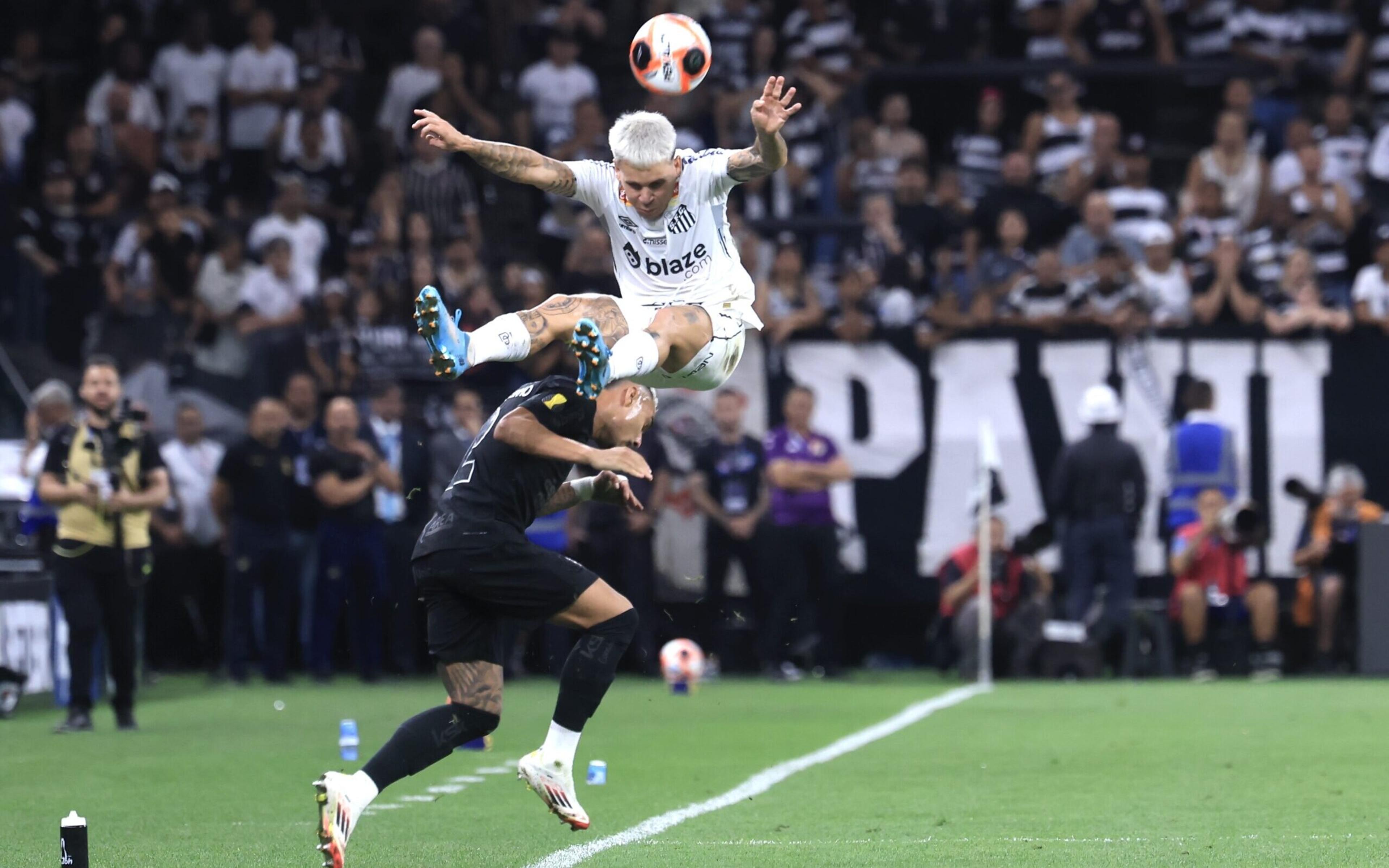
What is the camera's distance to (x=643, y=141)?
8.52m

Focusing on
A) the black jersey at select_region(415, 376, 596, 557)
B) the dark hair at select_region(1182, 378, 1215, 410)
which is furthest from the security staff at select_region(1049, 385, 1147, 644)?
the black jersey at select_region(415, 376, 596, 557)

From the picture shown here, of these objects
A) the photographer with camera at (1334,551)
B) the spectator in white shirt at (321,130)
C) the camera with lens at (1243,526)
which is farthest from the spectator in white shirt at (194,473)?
the photographer with camera at (1334,551)

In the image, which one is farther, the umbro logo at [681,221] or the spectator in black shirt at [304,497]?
the spectator in black shirt at [304,497]

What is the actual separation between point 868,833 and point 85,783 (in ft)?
14.8

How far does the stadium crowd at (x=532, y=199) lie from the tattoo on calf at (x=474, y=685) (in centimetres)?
916

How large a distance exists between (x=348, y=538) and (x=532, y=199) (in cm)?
561

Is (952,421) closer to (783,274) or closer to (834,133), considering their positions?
(783,274)

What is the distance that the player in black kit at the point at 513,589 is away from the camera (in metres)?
7.22

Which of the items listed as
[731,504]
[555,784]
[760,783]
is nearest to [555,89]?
[731,504]

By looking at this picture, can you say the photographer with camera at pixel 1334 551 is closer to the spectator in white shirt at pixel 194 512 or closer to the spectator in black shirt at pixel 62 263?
the spectator in white shirt at pixel 194 512

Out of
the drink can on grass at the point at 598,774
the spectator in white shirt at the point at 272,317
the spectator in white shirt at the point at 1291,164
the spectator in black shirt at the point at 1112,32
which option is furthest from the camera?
the spectator in black shirt at the point at 1112,32

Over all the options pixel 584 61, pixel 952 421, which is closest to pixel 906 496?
pixel 952 421

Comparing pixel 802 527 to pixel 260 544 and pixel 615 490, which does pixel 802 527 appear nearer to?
pixel 260 544

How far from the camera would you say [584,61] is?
72.3ft
